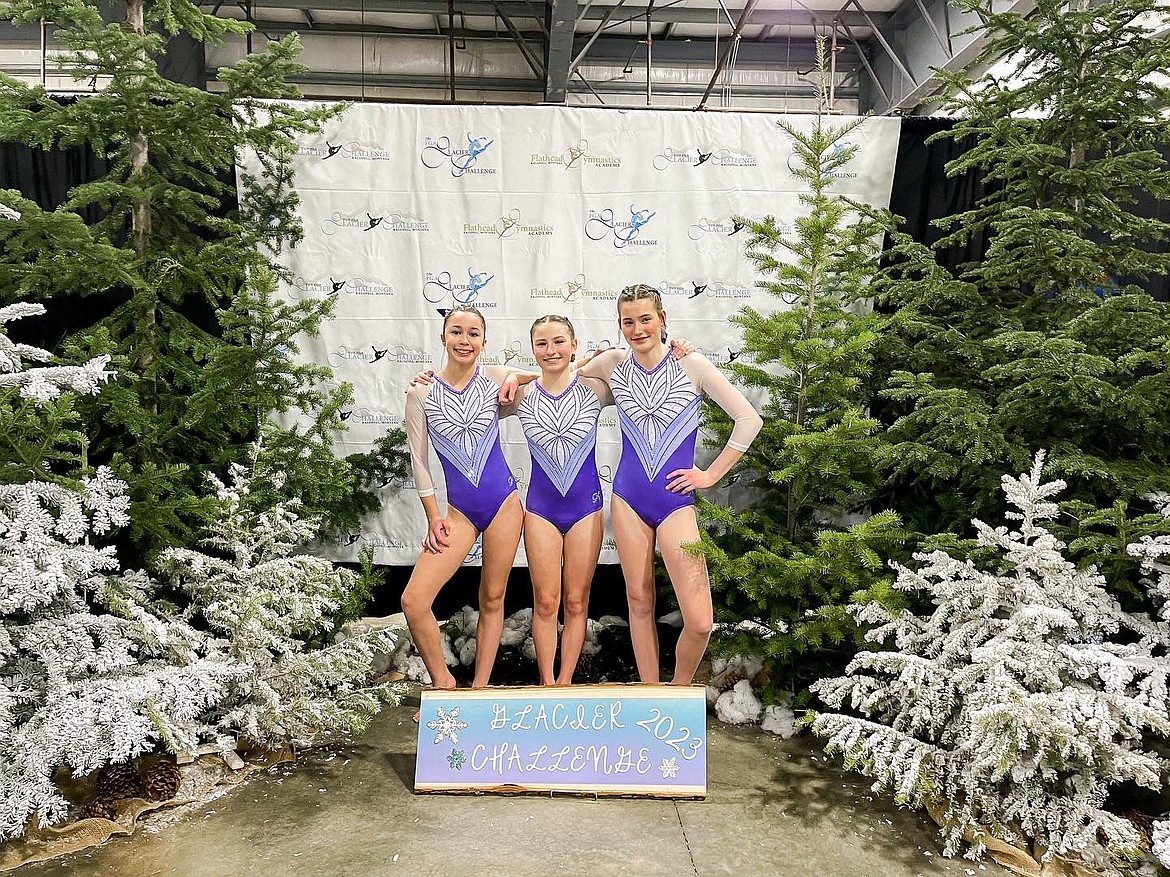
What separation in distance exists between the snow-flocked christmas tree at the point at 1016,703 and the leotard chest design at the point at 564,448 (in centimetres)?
125

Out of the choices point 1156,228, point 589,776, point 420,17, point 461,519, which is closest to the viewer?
point 589,776

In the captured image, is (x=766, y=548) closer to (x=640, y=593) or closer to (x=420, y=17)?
(x=640, y=593)

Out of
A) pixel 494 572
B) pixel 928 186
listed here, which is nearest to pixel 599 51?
pixel 928 186

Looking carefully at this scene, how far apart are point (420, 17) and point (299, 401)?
5069mm

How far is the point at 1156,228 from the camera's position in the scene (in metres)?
3.40

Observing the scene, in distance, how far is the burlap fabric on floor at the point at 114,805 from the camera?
2.64 meters

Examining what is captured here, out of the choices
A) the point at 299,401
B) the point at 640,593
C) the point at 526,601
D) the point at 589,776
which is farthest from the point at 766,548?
the point at 299,401

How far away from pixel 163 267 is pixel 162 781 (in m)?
2.10

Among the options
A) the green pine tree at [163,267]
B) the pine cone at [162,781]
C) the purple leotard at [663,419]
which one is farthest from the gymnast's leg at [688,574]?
the pine cone at [162,781]

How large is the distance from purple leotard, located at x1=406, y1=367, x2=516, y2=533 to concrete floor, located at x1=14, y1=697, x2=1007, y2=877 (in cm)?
115

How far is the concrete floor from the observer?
2.60 meters

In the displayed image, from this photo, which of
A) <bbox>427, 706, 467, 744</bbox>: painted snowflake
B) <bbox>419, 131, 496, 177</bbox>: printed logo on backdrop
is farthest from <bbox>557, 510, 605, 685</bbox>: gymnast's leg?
<bbox>419, 131, 496, 177</bbox>: printed logo on backdrop

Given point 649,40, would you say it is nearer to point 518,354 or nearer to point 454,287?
point 454,287

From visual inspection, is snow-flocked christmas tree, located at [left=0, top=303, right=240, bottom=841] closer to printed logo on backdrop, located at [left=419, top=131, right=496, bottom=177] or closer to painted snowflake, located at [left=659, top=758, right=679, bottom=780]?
painted snowflake, located at [left=659, top=758, right=679, bottom=780]
